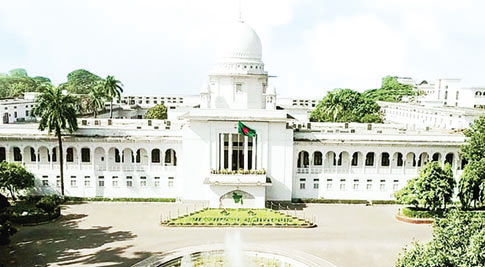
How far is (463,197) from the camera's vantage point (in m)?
45.2

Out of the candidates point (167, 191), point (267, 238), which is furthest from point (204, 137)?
point (267, 238)

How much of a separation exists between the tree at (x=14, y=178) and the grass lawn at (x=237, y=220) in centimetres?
1744

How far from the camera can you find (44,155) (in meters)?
50.2

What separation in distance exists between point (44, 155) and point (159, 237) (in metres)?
22.1

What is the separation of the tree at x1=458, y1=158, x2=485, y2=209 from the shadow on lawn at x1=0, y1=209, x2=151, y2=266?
109 ft

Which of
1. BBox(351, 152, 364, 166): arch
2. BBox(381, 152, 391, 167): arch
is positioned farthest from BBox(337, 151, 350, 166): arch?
BBox(381, 152, 391, 167): arch

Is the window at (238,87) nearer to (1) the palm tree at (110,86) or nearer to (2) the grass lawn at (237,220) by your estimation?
(2) the grass lawn at (237,220)

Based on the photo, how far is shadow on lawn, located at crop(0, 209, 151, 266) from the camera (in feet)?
102

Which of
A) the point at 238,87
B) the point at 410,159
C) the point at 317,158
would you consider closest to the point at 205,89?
the point at 238,87

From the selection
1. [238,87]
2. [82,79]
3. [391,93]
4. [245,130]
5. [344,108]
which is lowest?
[245,130]

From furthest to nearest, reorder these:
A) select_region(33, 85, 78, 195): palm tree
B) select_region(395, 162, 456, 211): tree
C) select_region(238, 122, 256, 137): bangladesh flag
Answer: select_region(238, 122, 256, 137): bangladesh flag
select_region(33, 85, 78, 195): palm tree
select_region(395, 162, 456, 211): tree

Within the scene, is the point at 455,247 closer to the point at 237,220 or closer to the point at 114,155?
the point at 237,220

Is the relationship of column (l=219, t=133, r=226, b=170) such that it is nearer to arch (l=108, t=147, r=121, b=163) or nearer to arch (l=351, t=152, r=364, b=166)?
arch (l=108, t=147, r=121, b=163)

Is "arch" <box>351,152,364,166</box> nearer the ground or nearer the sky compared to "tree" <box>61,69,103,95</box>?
nearer the ground
